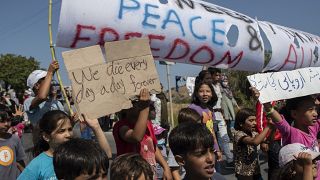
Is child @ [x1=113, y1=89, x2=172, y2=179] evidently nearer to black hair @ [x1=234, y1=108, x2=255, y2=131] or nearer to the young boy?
the young boy

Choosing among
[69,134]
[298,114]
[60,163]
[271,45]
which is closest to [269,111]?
[298,114]

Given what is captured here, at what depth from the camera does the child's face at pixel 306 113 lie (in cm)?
346

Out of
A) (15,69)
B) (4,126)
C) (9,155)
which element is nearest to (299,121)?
(9,155)

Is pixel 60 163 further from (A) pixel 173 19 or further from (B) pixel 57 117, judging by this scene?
(A) pixel 173 19

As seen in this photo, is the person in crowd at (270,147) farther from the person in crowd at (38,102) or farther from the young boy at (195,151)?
the young boy at (195,151)

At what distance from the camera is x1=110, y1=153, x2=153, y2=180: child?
227 centimetres

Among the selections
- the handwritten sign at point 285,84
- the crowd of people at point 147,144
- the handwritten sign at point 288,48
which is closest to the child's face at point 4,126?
the crowd of people at point 147,144

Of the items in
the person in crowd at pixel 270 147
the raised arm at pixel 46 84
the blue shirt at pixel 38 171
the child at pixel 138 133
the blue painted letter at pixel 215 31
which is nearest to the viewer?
the blue shirt at pixel 38 171

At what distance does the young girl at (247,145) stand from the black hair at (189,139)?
159cm

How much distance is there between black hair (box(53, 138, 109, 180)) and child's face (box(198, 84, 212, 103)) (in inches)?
90.3

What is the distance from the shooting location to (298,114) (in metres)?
3.51

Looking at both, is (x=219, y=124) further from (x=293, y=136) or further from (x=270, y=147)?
(x=293, y=136)

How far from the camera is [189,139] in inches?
102

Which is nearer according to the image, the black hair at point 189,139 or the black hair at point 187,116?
the black hair at point 189,139
